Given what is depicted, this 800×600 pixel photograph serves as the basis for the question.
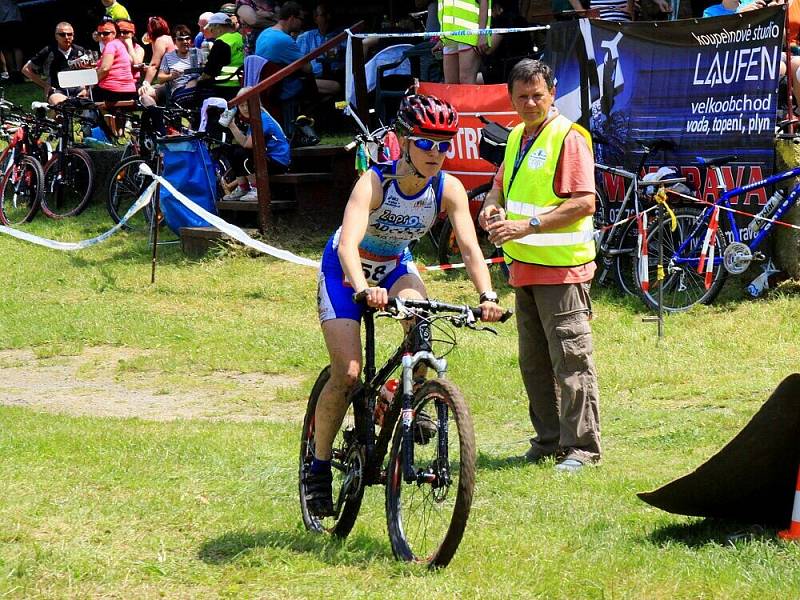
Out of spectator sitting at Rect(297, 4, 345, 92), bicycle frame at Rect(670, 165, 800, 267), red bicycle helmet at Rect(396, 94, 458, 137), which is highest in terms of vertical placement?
red bicycle helmet at Rect(396, 94, 458, 137)

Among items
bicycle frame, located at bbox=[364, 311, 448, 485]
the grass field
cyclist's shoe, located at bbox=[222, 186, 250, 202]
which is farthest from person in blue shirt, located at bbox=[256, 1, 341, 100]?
bicycle frame, located at bbox=[364, 311, 448, 485]

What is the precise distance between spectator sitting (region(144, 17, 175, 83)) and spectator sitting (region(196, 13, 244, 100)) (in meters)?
2.31

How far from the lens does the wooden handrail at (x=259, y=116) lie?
1342 centimetres

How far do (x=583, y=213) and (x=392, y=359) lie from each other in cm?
177

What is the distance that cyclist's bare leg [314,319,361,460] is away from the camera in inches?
217

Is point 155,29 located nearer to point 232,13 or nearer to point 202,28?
point 202,28

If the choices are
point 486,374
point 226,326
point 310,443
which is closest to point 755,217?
point 486,374

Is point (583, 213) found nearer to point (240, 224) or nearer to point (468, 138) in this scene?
point (468, 138)

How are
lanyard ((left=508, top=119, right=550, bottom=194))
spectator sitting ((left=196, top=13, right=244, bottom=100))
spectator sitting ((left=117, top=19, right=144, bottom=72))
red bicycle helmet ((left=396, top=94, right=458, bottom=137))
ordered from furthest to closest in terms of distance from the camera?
1. spectator sitting ((left=117, top=19, right=144, bottom=72))
2. spectator sitting ((left=196, top=13, right=244, bottom=100))
3. lanyard ((left=508, top=119, right=550, bottom=194))
4. red bicycle helmet ((left=396, top=94, right=458, bottom=137))

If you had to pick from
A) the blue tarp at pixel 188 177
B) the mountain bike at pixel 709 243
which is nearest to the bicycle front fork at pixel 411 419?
the mountain bike at pixel 709 243

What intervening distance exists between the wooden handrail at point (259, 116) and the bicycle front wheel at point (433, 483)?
8811 millimetres

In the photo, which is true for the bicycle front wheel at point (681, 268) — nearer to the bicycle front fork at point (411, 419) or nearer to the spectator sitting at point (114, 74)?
the bicycle front fork at point (411, 419)

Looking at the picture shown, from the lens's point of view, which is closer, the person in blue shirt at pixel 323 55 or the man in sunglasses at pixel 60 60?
the person in blue shirt at pixel 323 55

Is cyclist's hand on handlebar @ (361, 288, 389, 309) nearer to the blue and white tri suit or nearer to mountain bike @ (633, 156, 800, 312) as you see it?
the blue and white tri suit
